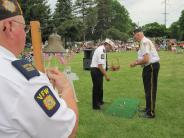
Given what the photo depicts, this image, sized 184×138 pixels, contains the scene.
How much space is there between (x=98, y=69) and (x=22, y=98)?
26.8 feet

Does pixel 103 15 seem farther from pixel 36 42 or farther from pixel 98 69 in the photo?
pixel 36 42

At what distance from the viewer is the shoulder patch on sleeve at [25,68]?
57.6 inches

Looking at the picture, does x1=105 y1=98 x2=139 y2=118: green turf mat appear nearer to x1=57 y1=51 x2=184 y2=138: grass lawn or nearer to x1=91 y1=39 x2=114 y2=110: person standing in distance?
x1=57 y1=51 x2=184 y2=138: grass lawn

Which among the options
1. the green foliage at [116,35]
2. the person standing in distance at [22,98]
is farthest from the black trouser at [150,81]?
the green foliage at [116,35]

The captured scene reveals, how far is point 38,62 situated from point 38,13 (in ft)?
201

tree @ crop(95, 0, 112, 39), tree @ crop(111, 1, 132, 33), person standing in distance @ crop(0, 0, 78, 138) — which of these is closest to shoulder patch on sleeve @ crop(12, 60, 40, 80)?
person standing in distance @ crop(0, 0, 78, 138)

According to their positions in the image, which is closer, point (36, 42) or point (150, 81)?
point (36, 42)

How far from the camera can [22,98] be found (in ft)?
4.62

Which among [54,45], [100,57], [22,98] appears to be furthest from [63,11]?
[22,98]

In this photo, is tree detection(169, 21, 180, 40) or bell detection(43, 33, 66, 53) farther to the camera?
tree detection(169, 21, 180, 40)

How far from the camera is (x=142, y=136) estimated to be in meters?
6.87

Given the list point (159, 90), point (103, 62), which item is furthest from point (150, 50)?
point (159, 90)

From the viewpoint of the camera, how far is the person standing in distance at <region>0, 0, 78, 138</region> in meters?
1.41

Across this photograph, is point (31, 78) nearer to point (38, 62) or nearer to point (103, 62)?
point (38, 62)
